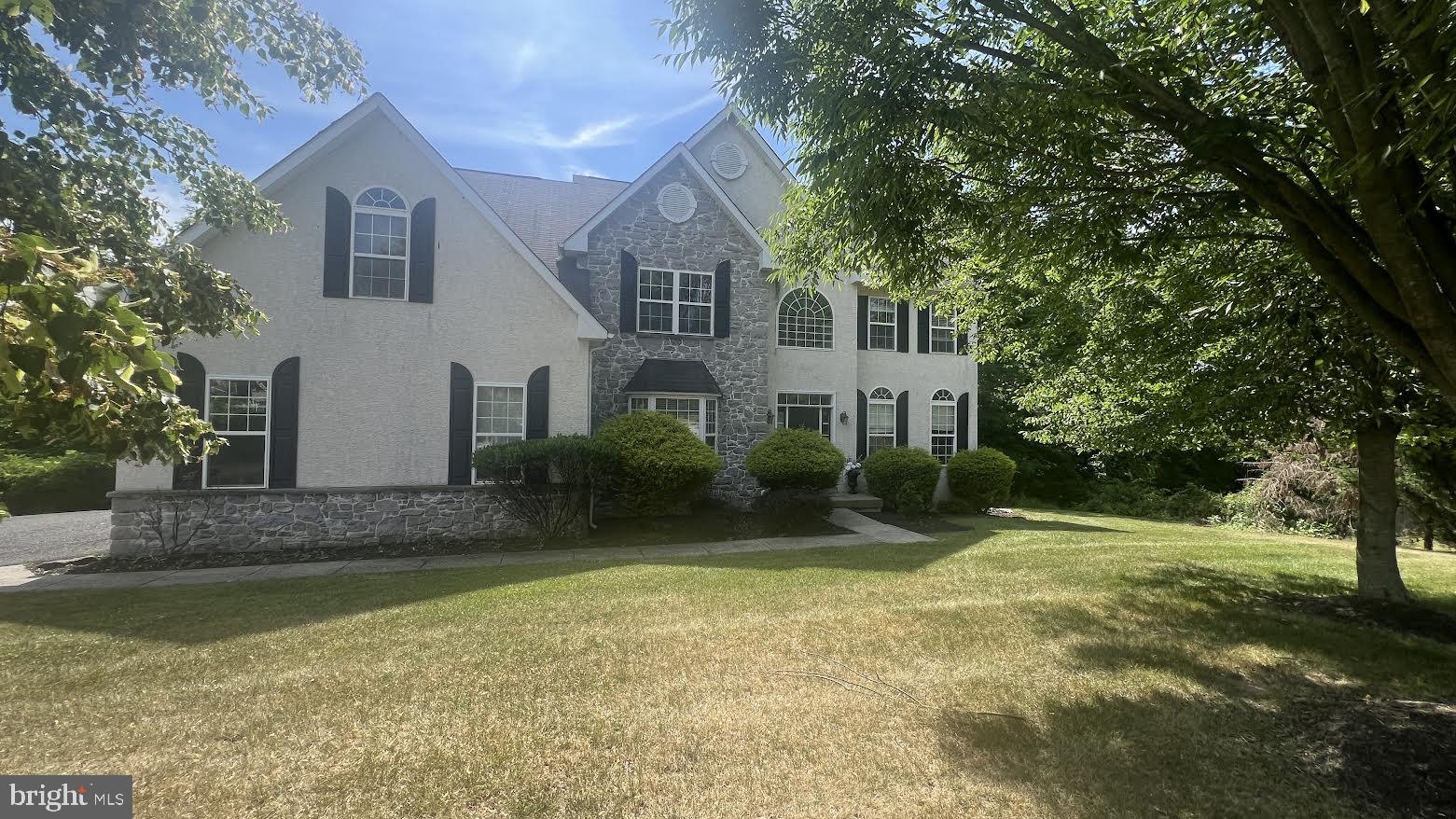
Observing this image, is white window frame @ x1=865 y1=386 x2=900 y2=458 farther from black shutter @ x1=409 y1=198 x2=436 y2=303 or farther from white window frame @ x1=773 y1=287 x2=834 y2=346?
black shutter @ x1=409 y1=198 x2=436 y2=303

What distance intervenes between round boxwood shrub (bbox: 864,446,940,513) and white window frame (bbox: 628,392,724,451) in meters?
4.28

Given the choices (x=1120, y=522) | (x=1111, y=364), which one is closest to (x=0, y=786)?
(x=1111, y=364)

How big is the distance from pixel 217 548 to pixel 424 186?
7.51m

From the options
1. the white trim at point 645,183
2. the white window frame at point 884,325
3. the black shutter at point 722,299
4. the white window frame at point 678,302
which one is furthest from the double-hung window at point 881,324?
the white window frame at point 678,302

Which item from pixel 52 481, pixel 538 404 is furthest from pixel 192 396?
pixel 52 481

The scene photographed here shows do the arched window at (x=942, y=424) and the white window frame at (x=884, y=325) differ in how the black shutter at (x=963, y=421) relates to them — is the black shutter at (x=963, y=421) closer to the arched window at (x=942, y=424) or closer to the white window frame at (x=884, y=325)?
the arched window at (x=942, y=424)

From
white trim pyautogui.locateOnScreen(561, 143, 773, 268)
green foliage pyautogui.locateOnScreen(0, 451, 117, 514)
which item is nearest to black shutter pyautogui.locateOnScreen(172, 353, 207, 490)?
green foliage pyautogui.locateOnScreen(0, 451, 117, 514)

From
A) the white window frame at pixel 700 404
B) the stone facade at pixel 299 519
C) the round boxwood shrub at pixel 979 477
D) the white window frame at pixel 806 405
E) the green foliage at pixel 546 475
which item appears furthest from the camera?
the round boxwood shrub at pixel 979 477

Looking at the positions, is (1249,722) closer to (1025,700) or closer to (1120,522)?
(1025,700)

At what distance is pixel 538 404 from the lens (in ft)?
38.9

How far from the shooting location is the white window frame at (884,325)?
663 inches

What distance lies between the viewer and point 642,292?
46.0 feet

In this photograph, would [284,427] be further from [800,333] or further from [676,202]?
[800,333]

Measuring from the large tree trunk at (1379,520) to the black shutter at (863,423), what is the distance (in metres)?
10.1
